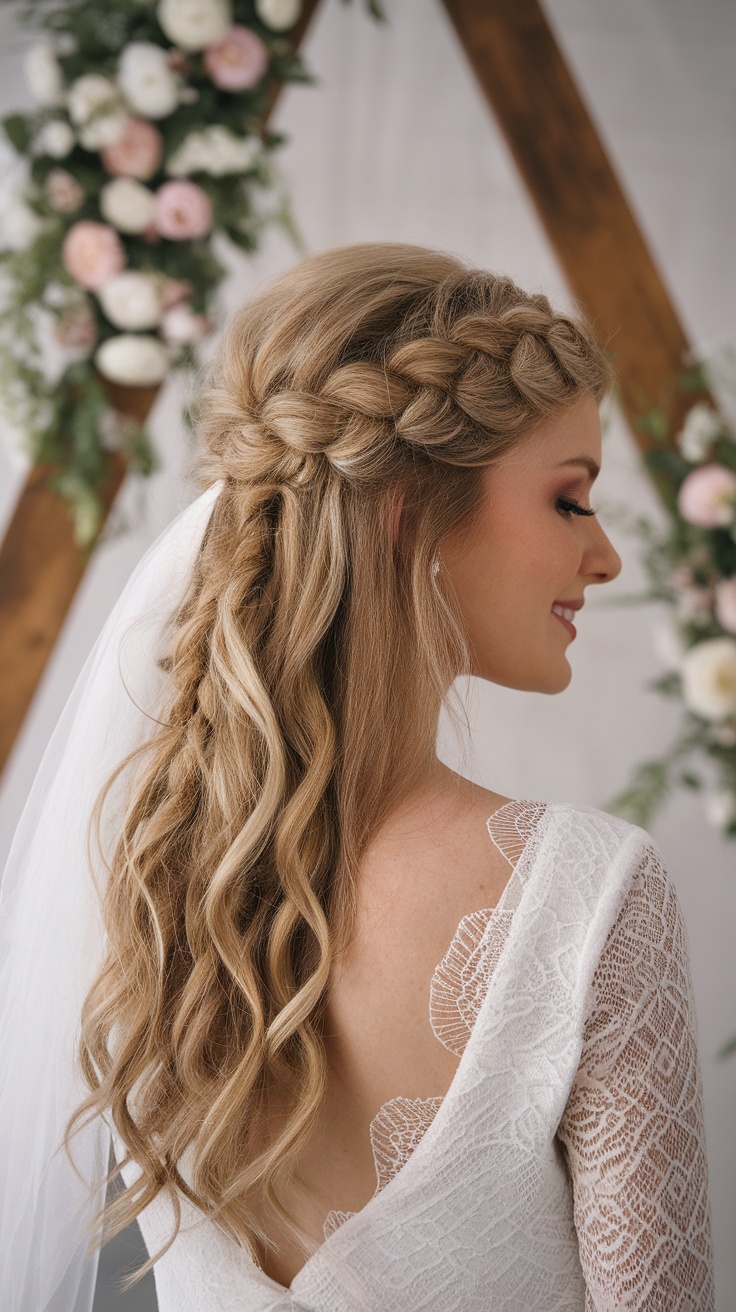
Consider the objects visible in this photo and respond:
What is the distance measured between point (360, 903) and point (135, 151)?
70.7 inches

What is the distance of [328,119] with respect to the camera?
2346 millimetres

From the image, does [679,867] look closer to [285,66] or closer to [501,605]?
[501,605]

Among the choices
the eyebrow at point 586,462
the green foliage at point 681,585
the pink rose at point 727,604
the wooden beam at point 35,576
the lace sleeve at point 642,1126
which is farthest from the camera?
the wooden beam at point 35,576

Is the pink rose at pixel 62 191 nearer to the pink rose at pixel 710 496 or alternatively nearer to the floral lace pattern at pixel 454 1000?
the pink rose at pixel 710 496

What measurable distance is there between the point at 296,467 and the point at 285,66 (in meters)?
1.65

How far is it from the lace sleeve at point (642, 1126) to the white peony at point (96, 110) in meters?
1.87

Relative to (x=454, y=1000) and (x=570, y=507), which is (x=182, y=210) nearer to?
(x=570, y=507)

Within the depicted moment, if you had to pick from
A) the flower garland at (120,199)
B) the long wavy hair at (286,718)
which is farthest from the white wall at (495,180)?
the long wavy hair at (286,718)

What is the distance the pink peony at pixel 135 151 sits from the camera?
209 cm

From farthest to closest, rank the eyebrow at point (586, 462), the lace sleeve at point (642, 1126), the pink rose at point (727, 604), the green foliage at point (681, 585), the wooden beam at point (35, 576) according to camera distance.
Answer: the wooden beam at point (35, 576)
the green foliage at point (681, 585)
the pink rose at point (727, 604)
the eyebrow at point (586, 462)
the lace sleeve at point (642, 1126)

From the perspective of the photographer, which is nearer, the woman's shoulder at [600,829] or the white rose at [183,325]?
the woman's shoulder at [600,829]

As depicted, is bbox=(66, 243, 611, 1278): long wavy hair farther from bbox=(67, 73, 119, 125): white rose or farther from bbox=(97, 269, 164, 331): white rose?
bbox=(67, 73, 119, 125): white rose

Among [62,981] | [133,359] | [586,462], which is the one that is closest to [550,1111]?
[62,981]

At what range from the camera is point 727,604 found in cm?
200
